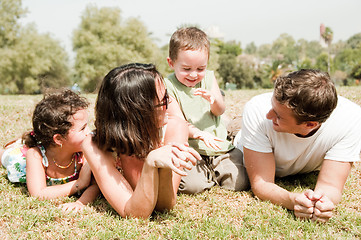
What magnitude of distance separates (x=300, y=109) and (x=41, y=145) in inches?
114

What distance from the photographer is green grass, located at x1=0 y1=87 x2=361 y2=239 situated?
2.95 meters

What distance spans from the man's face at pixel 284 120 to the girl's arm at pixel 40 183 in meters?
2.11

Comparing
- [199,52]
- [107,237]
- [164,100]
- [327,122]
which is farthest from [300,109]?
[107,237]

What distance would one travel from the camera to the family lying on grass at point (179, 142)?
2.98 m

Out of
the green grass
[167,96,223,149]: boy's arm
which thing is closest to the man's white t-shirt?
[167,96,223,149]: boy's arm

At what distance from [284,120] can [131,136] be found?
4.74ft

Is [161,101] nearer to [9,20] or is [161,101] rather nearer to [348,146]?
[348,146]

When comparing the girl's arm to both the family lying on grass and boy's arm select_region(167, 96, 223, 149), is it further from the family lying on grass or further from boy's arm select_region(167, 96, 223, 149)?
boy's arm select_region(167, 96, 223, 149)

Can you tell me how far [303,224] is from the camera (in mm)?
3043

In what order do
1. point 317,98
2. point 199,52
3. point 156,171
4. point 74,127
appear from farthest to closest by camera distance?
point 199,52 → point 74,127 → point 317,98 → point 156,171

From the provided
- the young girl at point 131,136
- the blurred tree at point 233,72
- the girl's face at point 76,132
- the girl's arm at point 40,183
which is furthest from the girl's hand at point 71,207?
the blurred tree at point 233,72

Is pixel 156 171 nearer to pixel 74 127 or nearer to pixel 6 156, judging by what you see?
pixel 74 127

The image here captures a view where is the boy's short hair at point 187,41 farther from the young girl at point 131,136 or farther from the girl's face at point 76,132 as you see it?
the girl's face at point 76,132

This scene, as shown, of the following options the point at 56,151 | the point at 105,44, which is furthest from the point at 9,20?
the point at 56,151
